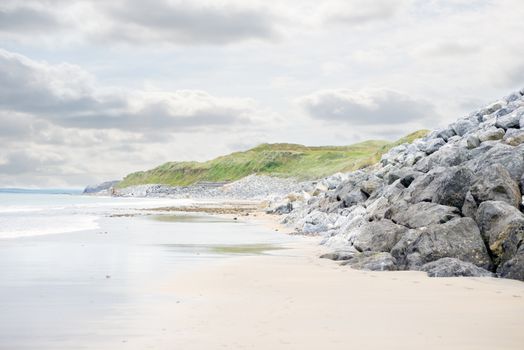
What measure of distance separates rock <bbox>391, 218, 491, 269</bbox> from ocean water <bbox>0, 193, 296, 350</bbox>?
584 centimetres

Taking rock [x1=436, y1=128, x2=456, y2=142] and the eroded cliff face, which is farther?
rock [x1=436, y1=128, x2=456, y2=142]

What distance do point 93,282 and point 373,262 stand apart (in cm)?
710

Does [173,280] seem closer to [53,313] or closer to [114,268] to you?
[114,268]

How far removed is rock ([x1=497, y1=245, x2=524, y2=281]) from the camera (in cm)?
1396

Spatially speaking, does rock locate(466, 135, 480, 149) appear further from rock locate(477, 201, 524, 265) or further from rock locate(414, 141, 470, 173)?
rock locate(477, 201, 524, 265)

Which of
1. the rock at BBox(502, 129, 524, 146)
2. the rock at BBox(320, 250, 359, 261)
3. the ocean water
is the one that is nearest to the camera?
the ocean water

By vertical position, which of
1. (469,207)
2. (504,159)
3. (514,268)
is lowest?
(514,268)

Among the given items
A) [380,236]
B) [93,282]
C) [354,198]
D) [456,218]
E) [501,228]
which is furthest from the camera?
[354,198]

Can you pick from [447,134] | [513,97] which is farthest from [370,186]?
[513,97]

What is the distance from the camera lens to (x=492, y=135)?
2545cm

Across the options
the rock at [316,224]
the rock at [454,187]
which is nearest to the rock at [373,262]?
the rock at [454,187]

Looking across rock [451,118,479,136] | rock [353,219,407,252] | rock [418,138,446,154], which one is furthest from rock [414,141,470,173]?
rock [353,219,407,252]

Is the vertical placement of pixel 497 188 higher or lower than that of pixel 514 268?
higher

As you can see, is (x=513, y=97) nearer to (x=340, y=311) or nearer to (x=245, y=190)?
(x=340, y=311)
